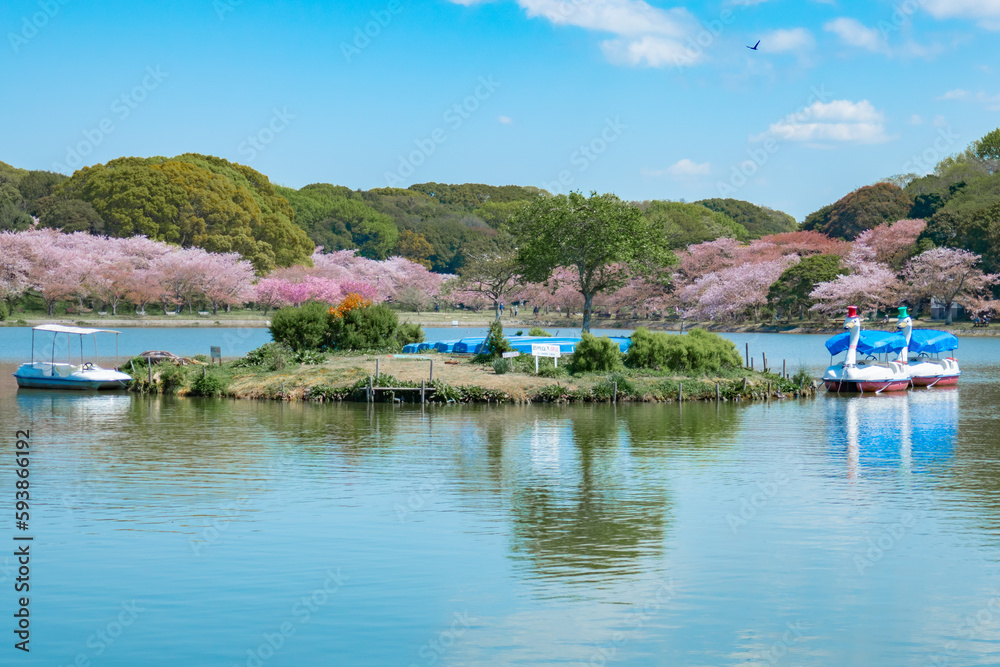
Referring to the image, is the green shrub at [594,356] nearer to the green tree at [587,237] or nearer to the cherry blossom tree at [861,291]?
the green tree at [587,237]

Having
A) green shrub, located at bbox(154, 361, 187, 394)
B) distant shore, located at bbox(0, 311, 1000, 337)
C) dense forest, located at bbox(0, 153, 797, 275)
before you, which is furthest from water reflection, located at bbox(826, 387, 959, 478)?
dense forest, located at bbox(0, 153, 797, 275)

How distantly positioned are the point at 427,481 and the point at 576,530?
5.52 m

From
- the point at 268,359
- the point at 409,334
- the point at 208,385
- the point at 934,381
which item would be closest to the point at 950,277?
the point at 934,381

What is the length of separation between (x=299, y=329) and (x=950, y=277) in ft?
222

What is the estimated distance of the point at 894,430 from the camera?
3325 cm

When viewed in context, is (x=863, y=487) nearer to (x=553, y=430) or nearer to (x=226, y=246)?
(x=553, y=430)

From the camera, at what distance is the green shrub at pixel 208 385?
4128 cm

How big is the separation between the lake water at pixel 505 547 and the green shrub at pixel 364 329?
16875 millimetres

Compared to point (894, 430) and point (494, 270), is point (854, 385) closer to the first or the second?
point (894, 430)

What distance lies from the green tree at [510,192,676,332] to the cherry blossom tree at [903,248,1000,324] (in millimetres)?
41033

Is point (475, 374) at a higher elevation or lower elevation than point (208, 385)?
higher

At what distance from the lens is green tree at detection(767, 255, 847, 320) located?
96.5 metres

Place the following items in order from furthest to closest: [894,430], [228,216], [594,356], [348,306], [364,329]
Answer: [228,216] < [348,306] < [364,329] < [594,356] < [894,430]

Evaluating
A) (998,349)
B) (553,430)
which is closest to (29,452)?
(553,430)
